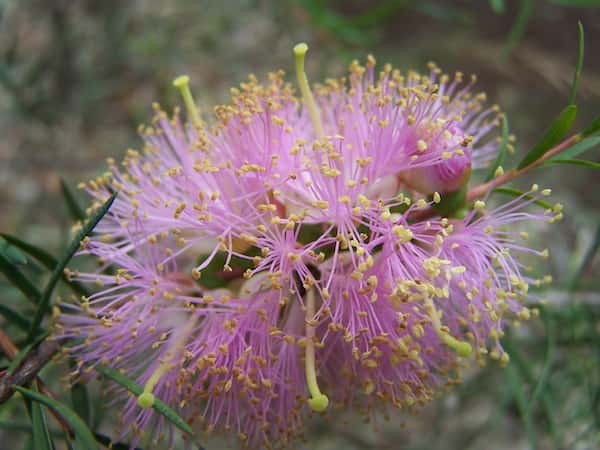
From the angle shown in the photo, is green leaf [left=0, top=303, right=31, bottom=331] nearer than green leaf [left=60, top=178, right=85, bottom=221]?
Yes

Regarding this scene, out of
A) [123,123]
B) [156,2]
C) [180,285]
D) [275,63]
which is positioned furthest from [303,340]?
[156,2]

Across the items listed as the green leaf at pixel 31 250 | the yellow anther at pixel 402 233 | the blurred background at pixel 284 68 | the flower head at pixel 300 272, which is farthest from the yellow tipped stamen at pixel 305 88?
the blurred background at pixel 284 68

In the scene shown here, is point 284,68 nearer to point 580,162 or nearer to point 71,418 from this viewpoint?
point 580,162

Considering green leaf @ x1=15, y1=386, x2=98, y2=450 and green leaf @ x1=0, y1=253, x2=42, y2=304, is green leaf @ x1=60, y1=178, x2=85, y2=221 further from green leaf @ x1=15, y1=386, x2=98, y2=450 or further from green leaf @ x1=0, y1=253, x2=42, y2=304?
green leaf @ x1=15, y1=386, x2=98, y2=450

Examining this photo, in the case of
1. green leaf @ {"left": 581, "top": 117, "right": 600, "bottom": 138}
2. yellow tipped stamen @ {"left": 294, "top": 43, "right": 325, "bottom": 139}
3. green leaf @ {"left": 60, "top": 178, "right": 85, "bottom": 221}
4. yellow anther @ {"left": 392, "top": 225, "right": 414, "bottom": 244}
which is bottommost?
yellow anther @ {"left": 392, "top": 225, "right": 414, "bottom": 244}

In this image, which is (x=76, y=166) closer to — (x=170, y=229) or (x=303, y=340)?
(x=170, y=229)

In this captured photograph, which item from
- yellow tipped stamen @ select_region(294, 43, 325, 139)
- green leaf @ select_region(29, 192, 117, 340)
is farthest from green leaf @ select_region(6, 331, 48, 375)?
yellow tipped stamen @ select_region(294, 43, 325, 139)
